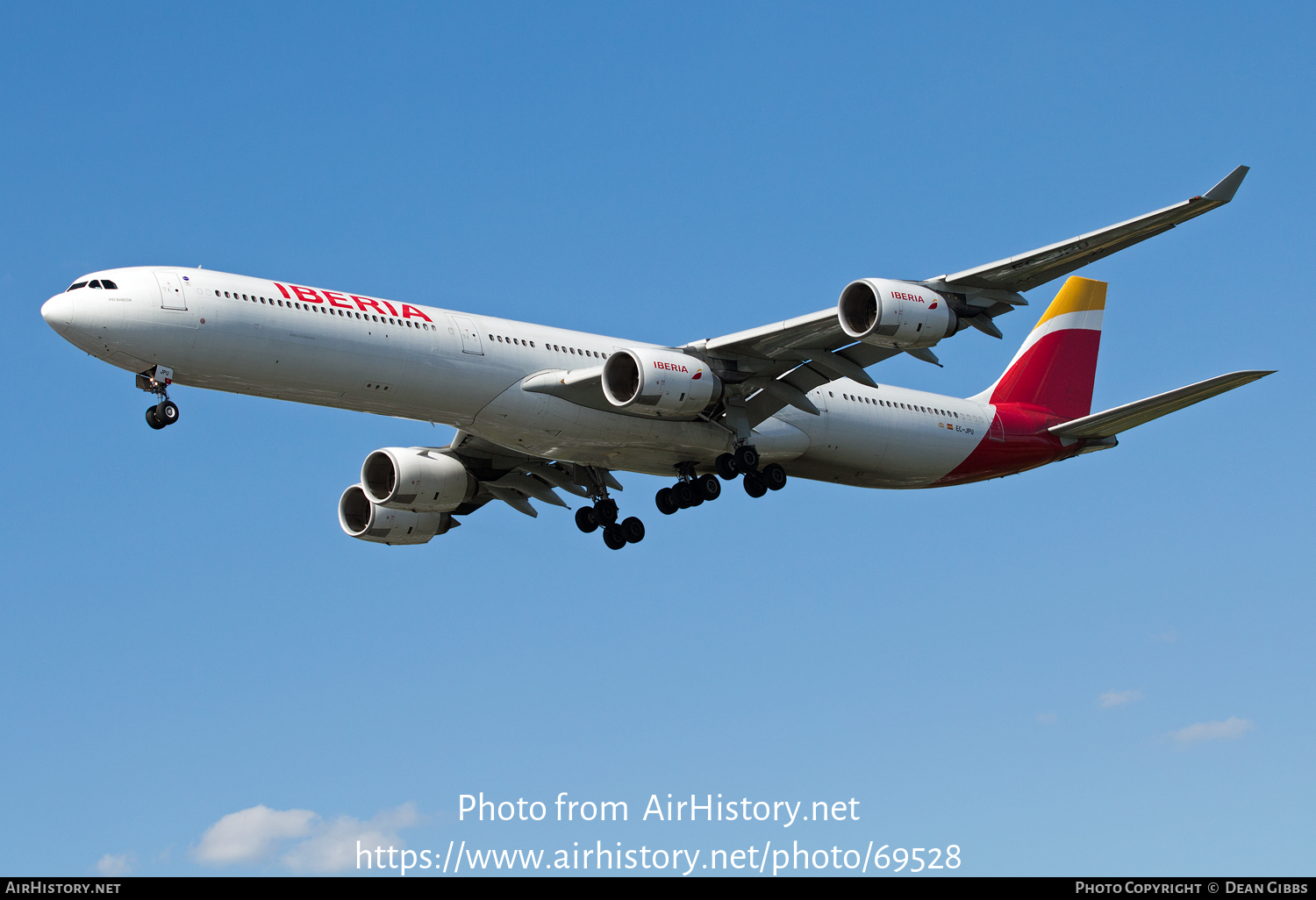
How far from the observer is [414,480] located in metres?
39.6

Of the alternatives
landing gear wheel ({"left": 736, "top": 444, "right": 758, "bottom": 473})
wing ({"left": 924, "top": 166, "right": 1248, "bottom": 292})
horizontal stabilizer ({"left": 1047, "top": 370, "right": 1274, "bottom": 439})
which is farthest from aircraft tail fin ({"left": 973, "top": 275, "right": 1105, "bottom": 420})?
wing ({"left": 924, "top": 166, "right": 1248, "bottom": 292})

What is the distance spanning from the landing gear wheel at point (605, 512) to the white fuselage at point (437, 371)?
107 inches

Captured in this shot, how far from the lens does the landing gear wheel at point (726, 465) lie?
3725cm

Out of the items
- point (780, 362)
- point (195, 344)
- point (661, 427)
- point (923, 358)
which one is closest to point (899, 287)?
point (923, 358)

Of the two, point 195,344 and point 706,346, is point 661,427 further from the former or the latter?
point 195,344

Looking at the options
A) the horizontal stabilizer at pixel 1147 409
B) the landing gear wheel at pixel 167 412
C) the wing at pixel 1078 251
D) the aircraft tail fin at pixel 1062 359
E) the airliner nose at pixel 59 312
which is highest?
the aircraft tail fin at pixel 1062 359

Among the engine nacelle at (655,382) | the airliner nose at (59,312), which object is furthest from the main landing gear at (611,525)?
the airliner nose at (59,312)

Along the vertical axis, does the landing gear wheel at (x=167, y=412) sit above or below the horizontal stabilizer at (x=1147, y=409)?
below

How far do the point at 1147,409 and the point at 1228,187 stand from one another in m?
10.9

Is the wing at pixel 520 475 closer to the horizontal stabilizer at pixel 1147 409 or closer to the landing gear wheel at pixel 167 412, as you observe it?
the landing gear wheel at pixel 167 412

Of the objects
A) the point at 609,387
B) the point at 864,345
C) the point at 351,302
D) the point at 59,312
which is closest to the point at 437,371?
the point at 351,302

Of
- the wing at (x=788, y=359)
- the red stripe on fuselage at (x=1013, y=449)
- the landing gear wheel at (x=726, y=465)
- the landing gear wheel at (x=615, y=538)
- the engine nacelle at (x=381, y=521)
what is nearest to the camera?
the wing at (x=788, y=359)

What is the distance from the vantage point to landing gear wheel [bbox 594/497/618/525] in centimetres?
4056
